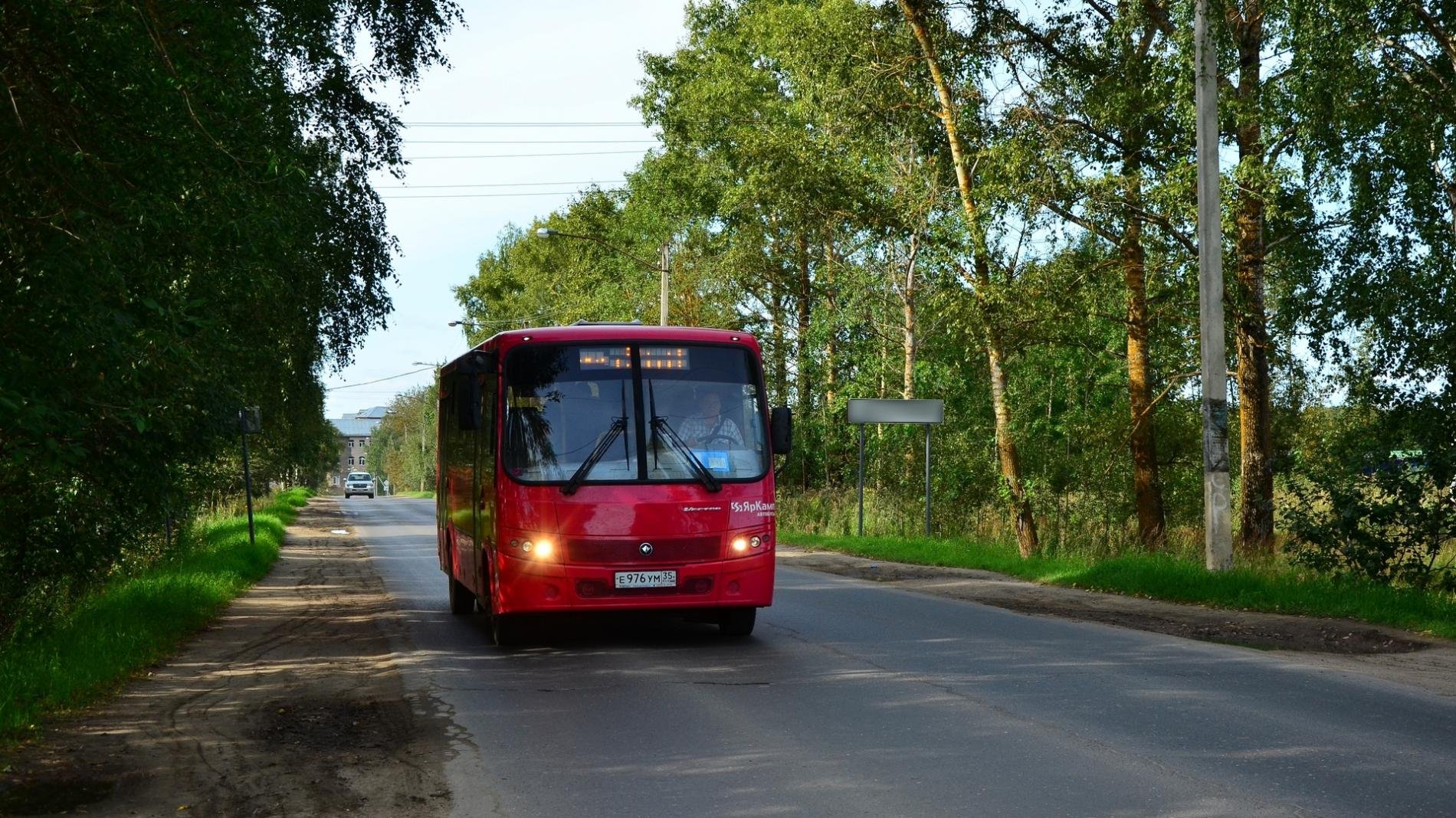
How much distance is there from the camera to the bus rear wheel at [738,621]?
13434mm

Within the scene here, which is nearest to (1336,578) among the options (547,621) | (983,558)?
(983,558)

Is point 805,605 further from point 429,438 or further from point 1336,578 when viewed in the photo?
point 429,438

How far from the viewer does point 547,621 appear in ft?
50.1

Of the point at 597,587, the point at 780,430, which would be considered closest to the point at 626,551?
the point at 597,587

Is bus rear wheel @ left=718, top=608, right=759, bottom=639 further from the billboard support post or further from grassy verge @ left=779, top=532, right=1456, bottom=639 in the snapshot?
the billboard support post

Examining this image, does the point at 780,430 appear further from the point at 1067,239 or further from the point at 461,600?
the point at 1067,239

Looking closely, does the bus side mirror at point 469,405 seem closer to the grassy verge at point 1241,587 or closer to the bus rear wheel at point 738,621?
the bus rear wheel at point 738,621

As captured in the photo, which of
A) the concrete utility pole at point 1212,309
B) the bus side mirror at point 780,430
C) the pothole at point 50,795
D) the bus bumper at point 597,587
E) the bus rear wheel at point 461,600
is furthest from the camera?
the concrete utility pole at point 1212,309

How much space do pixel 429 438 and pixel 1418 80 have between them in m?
127

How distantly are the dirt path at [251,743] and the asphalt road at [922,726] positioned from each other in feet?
1.08

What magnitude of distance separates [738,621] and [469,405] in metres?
3.25

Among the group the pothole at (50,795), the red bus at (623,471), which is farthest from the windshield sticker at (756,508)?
the pothole at (50,795)

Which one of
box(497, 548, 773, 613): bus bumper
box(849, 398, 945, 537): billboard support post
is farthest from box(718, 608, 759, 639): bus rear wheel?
box(849, 398, 945, 537): billboard support post

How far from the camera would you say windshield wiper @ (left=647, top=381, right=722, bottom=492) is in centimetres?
1270
